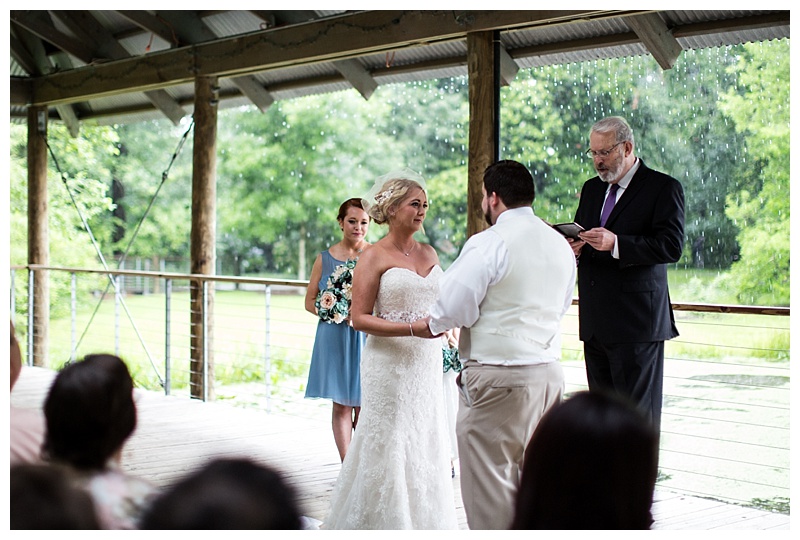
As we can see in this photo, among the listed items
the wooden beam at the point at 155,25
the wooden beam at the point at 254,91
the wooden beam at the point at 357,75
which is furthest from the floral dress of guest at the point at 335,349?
the wooden beam at the point at 155,25

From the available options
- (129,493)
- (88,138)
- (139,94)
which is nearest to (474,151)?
(129,493)

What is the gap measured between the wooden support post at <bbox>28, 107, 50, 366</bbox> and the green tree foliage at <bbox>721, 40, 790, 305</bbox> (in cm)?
632

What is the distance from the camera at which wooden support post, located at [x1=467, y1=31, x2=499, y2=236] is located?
5004 mm

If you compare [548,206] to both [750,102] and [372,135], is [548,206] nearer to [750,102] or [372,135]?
[750,102]

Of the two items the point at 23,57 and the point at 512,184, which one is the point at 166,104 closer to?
the point at 23,57

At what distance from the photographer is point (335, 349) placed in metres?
4.67

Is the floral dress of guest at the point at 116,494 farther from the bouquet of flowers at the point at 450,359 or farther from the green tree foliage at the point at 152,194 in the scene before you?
the green tree foliage at the point at 152,194

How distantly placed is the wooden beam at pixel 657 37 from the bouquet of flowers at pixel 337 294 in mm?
1868

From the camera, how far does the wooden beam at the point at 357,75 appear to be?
6.47 metres

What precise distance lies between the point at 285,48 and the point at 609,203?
10.8 feet

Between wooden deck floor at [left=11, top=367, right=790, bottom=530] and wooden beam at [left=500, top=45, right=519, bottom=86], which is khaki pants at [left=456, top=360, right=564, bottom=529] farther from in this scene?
wooden beam at [left=500, top=45, right=519, bottom=86]

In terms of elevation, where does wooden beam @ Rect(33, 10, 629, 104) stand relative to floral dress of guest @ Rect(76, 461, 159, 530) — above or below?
above

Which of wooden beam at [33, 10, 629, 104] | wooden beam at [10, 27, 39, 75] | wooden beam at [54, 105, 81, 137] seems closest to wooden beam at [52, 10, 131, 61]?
wooden beam at [33, 10, 629, 104]
